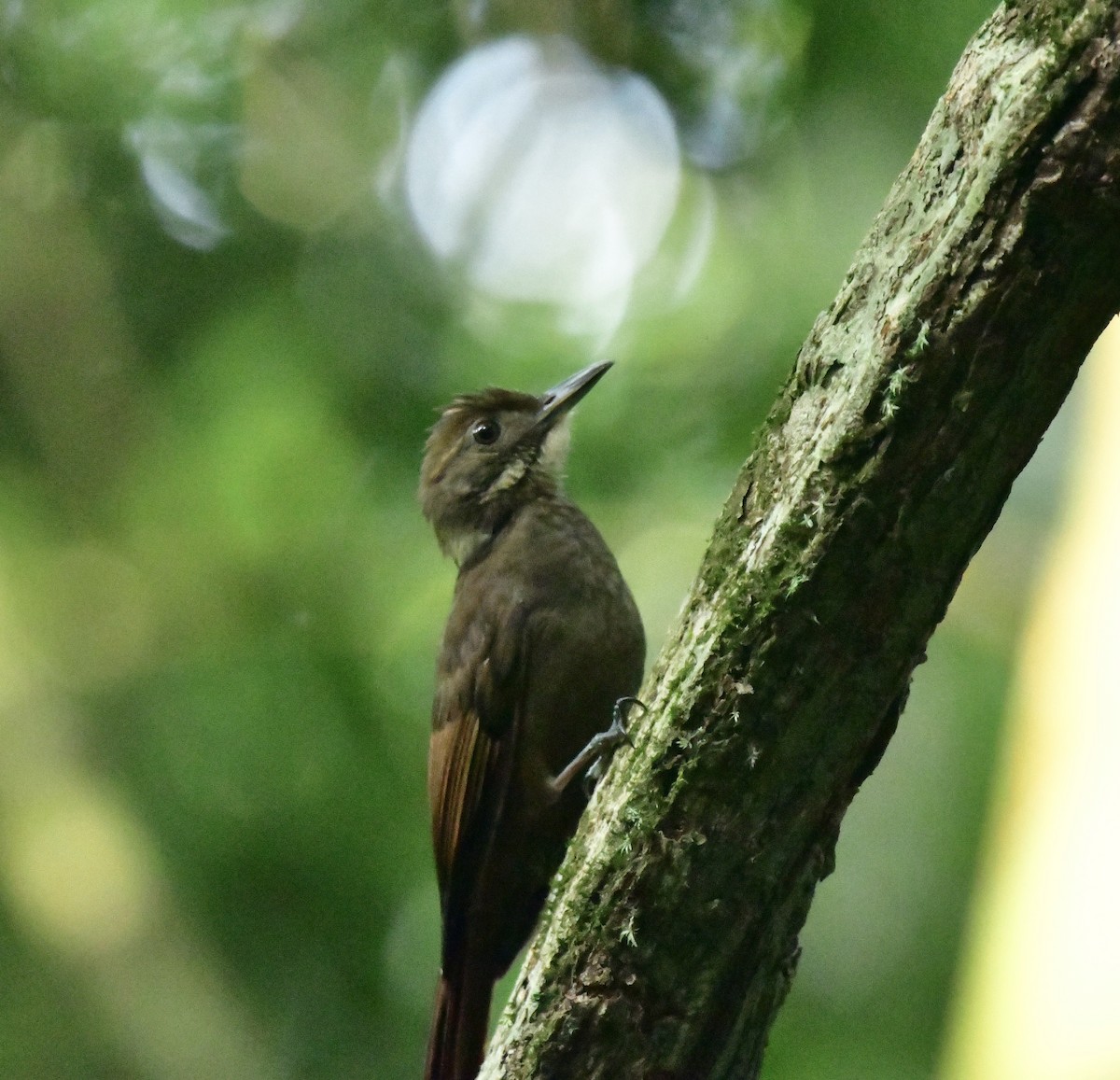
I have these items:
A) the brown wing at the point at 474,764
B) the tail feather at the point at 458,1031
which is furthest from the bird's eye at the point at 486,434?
the tail feather at the point at 458,1031

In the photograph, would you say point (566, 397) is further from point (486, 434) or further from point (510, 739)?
point (510, 739)

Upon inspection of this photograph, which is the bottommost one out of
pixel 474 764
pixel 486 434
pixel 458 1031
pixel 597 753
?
pixel 458 1031

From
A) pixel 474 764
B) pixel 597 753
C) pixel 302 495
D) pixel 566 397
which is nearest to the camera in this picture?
pixel 597 753

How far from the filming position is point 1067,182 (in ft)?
6.24

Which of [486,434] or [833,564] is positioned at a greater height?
[486,434]

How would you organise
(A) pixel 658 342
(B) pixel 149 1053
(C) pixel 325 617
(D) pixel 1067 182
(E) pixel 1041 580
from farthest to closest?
(A) pixel 658 342 → (C) pixel 325 617 → (B) pixel 149 1053 → (E) pixel 1041 580 → (D) pixel 1067 182

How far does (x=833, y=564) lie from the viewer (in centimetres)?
211

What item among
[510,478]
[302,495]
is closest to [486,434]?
[510,478]

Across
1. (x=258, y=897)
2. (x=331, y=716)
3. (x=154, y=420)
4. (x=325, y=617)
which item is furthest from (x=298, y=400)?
(x=258, y=897)

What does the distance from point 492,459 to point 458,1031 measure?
1872 mm

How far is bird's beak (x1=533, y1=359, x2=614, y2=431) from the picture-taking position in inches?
185

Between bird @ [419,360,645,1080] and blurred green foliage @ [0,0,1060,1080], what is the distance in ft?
5.64

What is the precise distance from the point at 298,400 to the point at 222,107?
174 cm

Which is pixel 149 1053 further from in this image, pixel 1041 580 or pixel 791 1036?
pixel 1041 580
